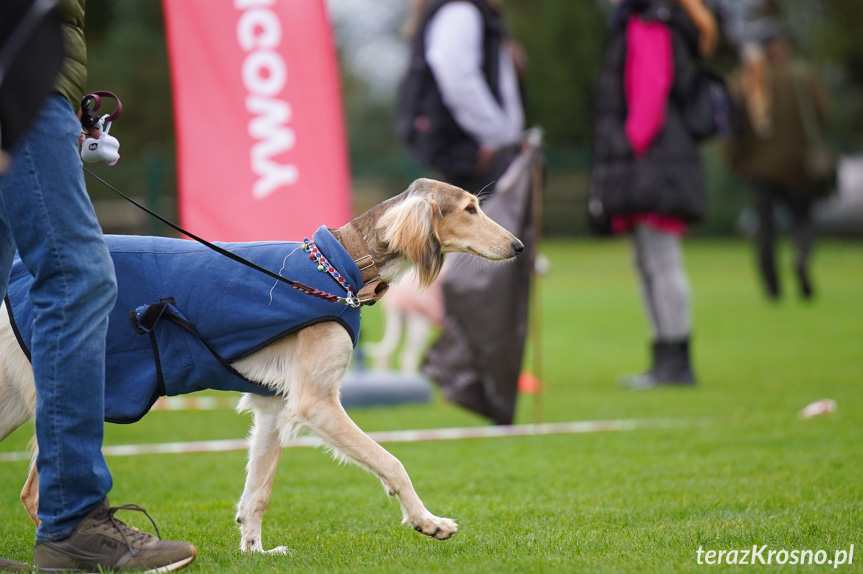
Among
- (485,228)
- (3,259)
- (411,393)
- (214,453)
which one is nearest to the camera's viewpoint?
(3,259)

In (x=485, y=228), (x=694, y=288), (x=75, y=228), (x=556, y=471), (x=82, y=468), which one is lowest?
(x=694, y=288)

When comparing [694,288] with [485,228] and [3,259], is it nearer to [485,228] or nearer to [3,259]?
[485,228]

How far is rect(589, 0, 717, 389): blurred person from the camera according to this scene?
7.82 meters

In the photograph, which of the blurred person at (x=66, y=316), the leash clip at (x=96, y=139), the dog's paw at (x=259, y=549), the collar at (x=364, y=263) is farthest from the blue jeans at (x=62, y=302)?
the collar at (x=364, y=263)

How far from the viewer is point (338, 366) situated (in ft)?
12.4

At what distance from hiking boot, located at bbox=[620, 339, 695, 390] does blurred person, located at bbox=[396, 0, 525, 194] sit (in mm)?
1961

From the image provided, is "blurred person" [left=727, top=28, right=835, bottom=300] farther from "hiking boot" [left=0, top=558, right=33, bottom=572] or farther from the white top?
"hiking boot" [left=0, top=558, right=33, bottom=572]

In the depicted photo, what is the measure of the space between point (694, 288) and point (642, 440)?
1237 centimetres

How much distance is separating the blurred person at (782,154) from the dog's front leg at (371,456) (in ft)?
36.9

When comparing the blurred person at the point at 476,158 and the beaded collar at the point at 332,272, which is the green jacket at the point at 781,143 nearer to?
the blurred person at the point at 476,158

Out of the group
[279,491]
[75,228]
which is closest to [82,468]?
[75,228]

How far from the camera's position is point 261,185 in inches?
282

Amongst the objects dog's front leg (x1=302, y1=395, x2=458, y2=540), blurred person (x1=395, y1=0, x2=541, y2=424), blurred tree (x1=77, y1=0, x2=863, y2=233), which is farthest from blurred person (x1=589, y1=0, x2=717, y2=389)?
blurred tree (x1=77, y1=0, x2=863, y2=233)

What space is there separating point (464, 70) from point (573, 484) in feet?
11.1
